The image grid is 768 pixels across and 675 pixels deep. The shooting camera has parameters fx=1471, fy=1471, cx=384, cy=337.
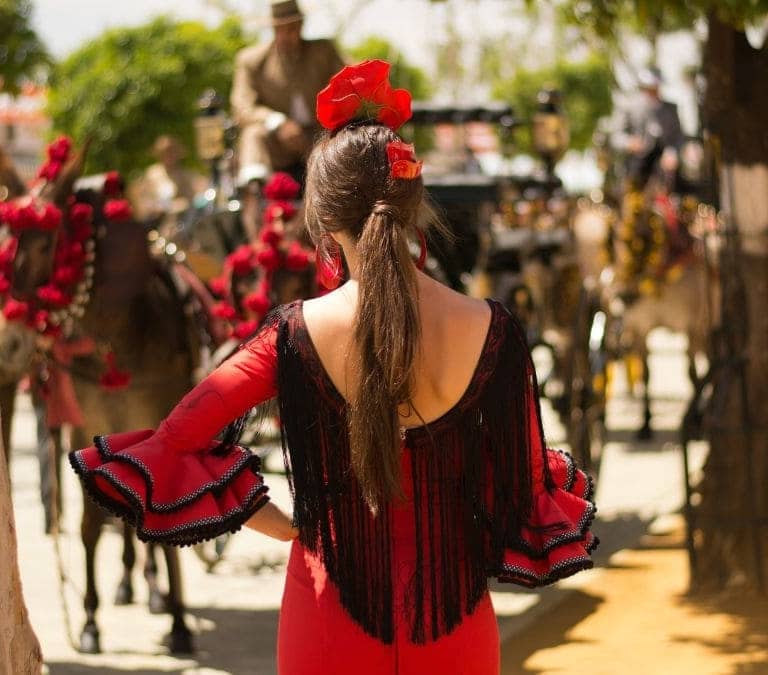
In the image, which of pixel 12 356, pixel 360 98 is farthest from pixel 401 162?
pixel 12 356

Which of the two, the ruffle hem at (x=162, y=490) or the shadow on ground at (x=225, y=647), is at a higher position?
the ruffle hem at (x=162, y=490)

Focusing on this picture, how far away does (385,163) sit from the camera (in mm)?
2941

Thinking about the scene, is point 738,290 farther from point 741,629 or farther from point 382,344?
point 382,344

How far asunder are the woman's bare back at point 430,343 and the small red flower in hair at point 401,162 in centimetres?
21

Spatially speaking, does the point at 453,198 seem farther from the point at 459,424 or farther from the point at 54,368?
the point at 459,424

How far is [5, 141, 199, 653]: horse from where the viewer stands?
671cm

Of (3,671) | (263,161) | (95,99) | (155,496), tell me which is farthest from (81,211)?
(95,99)

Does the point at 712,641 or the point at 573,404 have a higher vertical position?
the point at 573,404

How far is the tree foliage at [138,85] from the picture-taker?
31797 mm

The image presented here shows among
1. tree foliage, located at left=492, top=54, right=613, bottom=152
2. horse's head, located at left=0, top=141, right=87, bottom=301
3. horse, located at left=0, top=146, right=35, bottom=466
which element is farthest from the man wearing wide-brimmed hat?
tree foliage, located at left=492, top=54, right=613, bottom=152

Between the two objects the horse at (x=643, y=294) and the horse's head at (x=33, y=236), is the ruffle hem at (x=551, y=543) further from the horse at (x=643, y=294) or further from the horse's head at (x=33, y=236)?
the horse at (x=643, y=294)

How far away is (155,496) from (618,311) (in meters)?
11.8

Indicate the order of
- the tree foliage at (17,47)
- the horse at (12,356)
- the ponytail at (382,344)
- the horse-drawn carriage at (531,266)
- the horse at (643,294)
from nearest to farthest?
1. the ponytail at (382,344)
2. the horse at (12,356)
3. the horse-drawn carriage at (531,266)
4. the horse at (643,294)
5. the tree foliage at (17,47)

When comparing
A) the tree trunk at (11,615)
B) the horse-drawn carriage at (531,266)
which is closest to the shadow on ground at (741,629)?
the horse-drawn carriage at (531,266)
